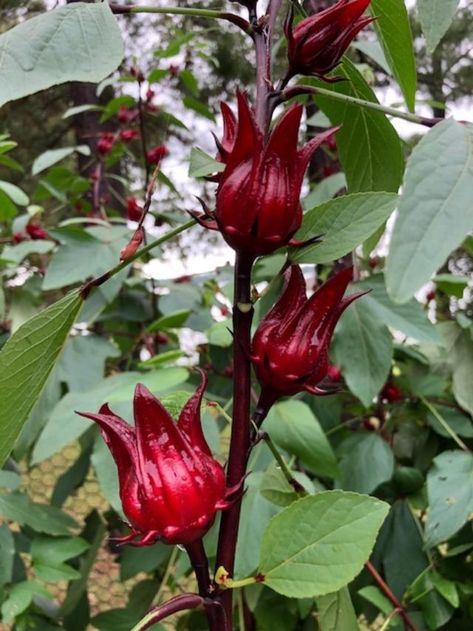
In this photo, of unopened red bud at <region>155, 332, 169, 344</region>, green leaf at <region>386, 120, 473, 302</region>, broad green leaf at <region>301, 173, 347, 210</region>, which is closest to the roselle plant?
green leaf at <region>386, 120, 473, 302</region>

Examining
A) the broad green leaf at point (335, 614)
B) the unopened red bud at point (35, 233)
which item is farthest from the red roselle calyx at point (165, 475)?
the unopened red bud at point (35, 233)

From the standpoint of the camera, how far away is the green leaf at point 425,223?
0.21 meters

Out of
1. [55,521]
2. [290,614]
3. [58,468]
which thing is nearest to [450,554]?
[290,614]

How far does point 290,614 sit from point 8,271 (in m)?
0.66

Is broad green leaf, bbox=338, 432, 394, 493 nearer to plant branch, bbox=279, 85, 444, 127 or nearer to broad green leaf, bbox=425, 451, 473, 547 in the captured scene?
broad green leaf, bbox=425, 451, 473, 547

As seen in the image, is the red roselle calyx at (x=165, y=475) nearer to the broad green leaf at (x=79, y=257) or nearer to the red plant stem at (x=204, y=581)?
the red plant stem at (x=204, y=581)

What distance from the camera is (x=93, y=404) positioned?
635mm

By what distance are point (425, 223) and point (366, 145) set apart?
16cm

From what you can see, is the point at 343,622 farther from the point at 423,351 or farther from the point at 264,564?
the point at 423,351

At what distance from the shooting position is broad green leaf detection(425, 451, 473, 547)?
24.1 inches

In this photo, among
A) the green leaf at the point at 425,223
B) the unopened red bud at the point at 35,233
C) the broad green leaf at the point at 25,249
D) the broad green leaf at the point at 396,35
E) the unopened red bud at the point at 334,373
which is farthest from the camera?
the unopened red bud at the point at 35,233

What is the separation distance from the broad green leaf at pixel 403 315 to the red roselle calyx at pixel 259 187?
493 millimetres

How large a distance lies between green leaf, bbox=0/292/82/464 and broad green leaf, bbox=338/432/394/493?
0.49 meters

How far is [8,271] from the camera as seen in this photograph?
1104 mm
